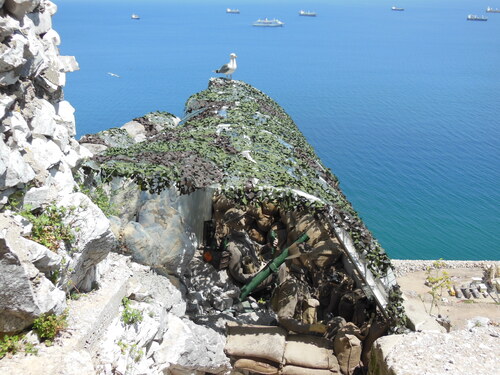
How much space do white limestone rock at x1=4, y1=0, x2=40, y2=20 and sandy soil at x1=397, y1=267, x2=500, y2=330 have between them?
1199cm

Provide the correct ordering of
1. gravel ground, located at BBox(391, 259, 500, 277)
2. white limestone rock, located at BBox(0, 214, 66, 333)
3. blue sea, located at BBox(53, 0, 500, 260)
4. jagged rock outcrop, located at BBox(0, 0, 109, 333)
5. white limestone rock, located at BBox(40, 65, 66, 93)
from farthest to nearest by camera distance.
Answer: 1. blue sea, located at BBox(53, 0, 500, 260)
2. gravel ground, located at BBox(391, 259, 500, 277)
3. white limestone rock, located at BBox(40, 65, 66, 93)
4. jagged rock outcrop, located at BBox(0, 0, 109, 333)
5. white limestone rock, located at BBox(0, 214, 66, 333)

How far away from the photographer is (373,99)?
1602 inches

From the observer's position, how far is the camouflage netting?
26.3 ft

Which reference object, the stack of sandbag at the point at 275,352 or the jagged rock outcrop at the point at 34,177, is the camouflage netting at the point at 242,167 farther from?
the jagged rock outcrop at the point at 34,177

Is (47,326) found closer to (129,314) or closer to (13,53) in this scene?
(129,314)

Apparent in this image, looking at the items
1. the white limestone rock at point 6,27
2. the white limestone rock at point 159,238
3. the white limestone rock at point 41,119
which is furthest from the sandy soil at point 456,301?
the white limestone rock at point 6,27

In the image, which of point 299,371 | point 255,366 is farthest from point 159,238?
point 299,371

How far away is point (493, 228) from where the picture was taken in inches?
883

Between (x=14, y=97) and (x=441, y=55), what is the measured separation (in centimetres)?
5941

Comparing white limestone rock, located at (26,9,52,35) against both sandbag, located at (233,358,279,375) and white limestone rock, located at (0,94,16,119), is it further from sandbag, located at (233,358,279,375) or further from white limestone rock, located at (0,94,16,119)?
sandbag, located at (233,358,279,375)

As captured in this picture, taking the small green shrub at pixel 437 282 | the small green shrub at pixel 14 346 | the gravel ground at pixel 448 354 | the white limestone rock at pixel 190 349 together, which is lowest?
the small green shrub at pixel 437 282

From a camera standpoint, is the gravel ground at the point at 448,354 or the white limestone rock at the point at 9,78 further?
the gravel ground at the point at 448,354

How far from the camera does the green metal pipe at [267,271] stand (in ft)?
31.1

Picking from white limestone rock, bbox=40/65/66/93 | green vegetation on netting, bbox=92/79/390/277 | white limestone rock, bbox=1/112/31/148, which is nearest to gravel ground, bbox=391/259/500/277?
green vegetation on netting, bbox=92/79/390/277
